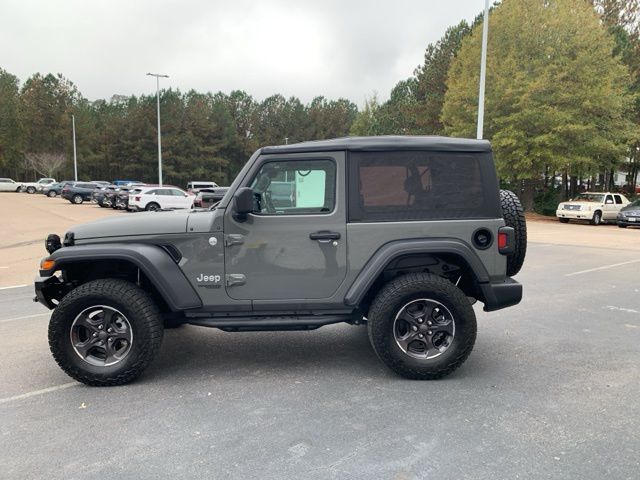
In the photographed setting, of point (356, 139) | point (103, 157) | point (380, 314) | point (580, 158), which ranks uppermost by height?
point (103, 157)

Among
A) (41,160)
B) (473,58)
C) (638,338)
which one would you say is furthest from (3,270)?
(41,160)

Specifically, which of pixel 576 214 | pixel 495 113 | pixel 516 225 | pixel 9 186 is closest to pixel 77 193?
pixel 9 186

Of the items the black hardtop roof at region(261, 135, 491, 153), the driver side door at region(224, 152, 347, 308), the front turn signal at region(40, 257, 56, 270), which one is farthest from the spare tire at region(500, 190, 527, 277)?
the front turn signal at region(40, 257, 56, 270)

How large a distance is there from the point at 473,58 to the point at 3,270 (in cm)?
2742

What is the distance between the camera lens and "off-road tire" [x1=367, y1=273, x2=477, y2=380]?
4.15 m

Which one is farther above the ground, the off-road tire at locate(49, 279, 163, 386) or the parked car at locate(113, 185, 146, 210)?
the parked car at locate(113, 185, 146, 210)

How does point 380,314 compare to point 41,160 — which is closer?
point 380,314

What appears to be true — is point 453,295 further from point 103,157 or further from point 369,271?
point 103,157

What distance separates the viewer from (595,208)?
2434 centimetres

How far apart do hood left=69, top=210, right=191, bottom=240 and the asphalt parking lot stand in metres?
1.27

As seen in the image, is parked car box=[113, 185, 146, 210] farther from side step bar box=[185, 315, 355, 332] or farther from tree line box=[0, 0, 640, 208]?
side step bar box=[185, 315, 355, 332]

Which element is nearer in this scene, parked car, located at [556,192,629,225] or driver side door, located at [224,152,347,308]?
driver side door, located at [224,152,347,308]

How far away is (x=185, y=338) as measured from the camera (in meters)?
5.43

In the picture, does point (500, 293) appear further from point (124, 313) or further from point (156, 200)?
point (156, 200)
